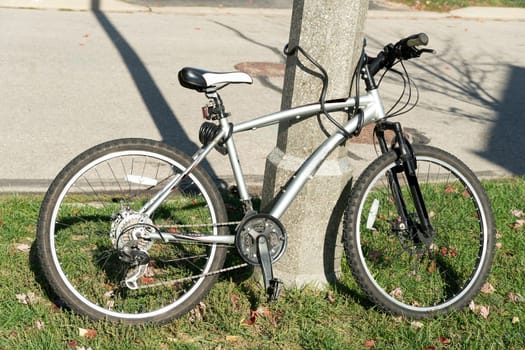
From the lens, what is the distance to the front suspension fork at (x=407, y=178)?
421cm

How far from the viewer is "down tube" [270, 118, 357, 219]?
13.7 ft

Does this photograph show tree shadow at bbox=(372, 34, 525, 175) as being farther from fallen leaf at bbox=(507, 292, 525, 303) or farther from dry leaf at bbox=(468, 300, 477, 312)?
dry leaf at bbox=(468, 300, 477, 312)

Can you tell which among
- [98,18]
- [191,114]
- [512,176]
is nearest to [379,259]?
[512,176]

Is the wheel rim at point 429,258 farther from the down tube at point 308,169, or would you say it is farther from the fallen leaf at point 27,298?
the fallen leaf at point 27,298

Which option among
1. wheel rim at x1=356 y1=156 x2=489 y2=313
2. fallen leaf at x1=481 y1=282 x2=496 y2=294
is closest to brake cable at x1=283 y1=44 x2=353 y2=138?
wheel rim at x1=356 y1=156 x2=489 y2=313

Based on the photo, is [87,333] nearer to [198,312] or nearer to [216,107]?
[198,312]

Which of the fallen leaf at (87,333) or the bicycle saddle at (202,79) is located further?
the fallen leaf at (87,333)

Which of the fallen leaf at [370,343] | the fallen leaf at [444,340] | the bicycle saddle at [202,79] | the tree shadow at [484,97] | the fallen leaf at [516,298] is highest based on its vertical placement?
the bicycle saddle at [202,79]

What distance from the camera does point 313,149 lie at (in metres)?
4.32

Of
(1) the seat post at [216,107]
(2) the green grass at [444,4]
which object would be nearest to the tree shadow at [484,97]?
(2) the green grass at [444,4]

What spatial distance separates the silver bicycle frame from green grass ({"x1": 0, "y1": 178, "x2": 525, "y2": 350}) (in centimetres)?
49

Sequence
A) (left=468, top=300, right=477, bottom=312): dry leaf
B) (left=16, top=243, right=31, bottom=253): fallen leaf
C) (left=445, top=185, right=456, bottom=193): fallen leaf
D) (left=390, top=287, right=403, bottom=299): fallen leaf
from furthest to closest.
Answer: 1. (left=445, top=185, right=456, bottom=193): fallen leaf
2. (left=16, top=243, right=31, bottom=253): fallen leaf
3. (left=390, top=287, right=403, bottom=299): fallen leaf
4. (left=468, top=300, right=477, bottom=312): dry leaf

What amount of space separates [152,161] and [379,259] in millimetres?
1850

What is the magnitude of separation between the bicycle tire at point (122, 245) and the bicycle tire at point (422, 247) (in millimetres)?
799
